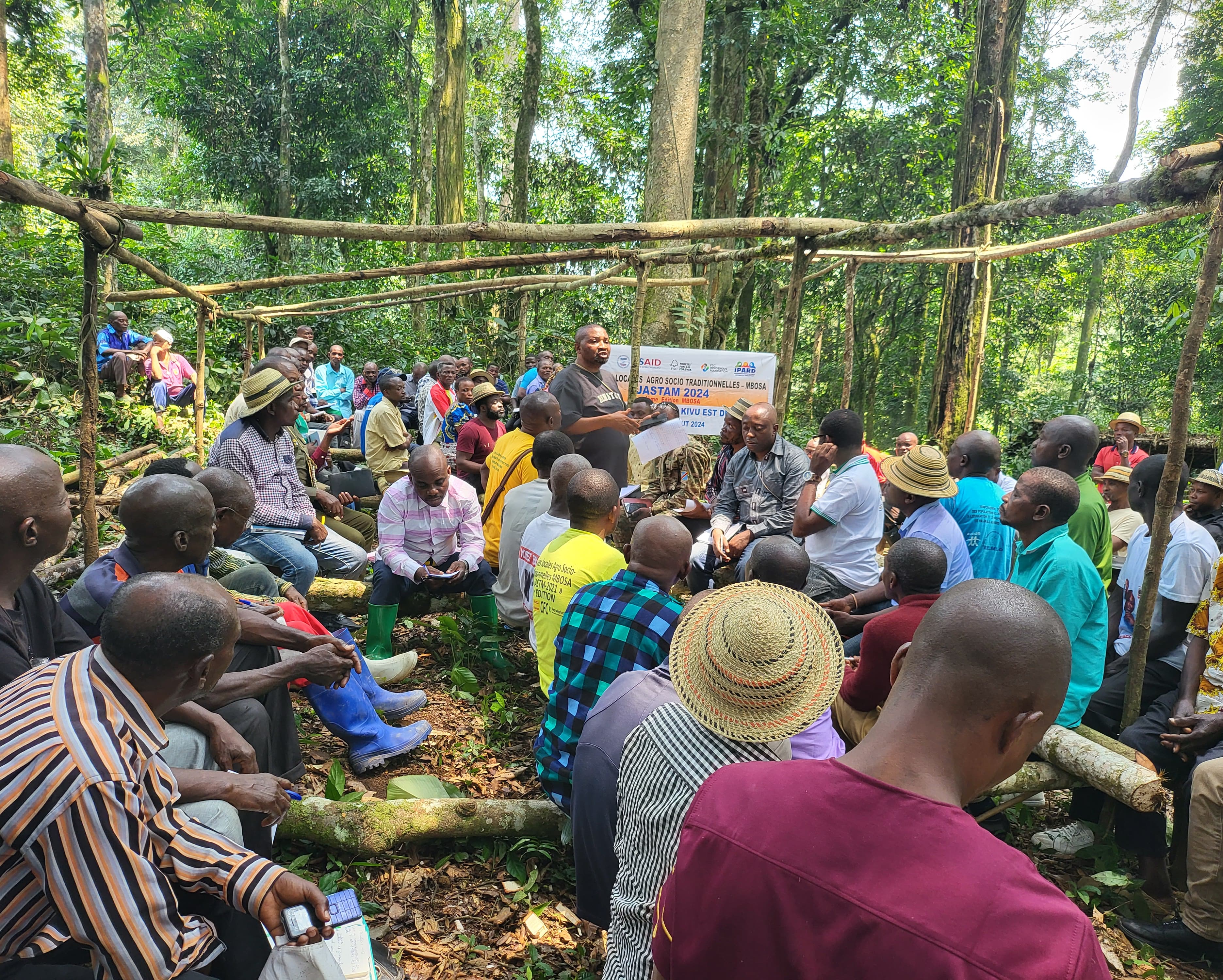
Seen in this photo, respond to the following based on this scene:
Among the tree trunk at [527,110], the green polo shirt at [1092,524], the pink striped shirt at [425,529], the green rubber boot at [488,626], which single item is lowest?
the green rubber boot at [488,626]

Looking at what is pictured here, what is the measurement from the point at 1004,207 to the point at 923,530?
201 centimetres

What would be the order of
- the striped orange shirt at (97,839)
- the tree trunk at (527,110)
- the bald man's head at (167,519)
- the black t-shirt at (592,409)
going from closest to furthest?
the striped orange shirt at (97,839) < the bald man's head at (167,519) < the black t-shirt at (592,409) < the tree trunk at (527,110)

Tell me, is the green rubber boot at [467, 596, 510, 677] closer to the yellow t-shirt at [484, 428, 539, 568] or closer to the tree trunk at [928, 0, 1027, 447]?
the yellow t-shirt at [484, 428, 539, 568]

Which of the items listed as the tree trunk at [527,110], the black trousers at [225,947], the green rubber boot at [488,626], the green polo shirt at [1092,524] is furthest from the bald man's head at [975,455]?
the tree trunk at [527,110]

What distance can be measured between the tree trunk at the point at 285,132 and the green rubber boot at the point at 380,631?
49.1 ft

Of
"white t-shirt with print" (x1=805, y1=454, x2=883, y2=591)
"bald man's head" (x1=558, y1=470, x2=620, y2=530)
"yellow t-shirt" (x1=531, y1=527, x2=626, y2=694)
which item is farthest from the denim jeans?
"white t-shirt with print" (x1=805, y1=454, x2=883, y2=591)

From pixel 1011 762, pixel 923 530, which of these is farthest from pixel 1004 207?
pixel 1011 762

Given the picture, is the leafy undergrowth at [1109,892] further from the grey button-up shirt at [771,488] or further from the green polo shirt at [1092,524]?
the grey button-up shirt at [771,488]

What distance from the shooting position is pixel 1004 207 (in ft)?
14.8

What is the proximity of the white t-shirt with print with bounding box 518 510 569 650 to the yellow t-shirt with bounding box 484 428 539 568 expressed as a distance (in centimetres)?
104

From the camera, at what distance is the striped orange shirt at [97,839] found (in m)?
1.71

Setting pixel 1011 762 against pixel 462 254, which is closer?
pixel 1011 762

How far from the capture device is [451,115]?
57.6 ft

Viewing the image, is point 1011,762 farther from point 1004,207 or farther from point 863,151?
point 863,151
